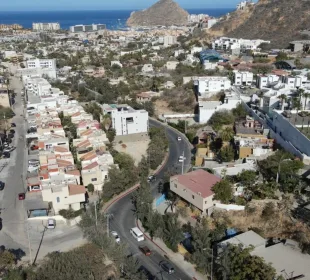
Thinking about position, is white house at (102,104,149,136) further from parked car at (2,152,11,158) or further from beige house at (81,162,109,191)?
beige house at (81,162,109,191)

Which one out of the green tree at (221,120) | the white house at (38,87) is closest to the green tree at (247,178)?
the green tree at (221,120)

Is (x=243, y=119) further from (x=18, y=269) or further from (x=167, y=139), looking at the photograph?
(x=18, y=269)

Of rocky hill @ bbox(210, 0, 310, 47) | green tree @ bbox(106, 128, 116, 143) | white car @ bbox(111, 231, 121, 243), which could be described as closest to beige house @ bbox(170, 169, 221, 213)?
white car @ bbox(111, 231, 121, 243)

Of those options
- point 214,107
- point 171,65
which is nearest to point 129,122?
point 214,107

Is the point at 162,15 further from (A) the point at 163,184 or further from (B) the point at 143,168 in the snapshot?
(A) the point at 163,184

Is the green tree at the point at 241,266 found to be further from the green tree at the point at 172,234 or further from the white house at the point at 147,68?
the white house at the point at 147,68

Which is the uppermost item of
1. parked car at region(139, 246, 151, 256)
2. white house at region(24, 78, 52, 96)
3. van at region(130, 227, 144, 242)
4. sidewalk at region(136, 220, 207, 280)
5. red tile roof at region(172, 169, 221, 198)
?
white house at region(24, 78, 52, 96)
